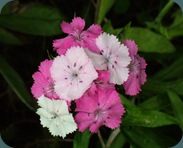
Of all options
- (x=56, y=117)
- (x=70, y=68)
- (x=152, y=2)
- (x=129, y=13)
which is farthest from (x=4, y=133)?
(x=152, y=2)

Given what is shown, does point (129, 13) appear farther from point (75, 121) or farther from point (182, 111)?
point (75, 121)

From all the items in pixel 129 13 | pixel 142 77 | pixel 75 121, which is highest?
pixel 142 77

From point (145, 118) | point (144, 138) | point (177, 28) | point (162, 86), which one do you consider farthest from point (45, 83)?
point (177, 28)

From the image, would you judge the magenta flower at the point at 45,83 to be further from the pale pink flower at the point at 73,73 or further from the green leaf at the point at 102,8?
the green leaf at the point at 102,8

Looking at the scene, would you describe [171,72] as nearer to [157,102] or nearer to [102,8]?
[157,102]

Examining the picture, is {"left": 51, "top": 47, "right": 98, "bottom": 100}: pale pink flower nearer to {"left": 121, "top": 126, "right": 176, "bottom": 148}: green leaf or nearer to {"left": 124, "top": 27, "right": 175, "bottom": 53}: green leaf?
{"left": 121, "top": 126, "right": 176, "bottom": 148}: green leaf

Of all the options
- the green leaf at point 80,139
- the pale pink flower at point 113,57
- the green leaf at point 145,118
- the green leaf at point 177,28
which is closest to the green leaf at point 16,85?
the green leaf at point 80,139
